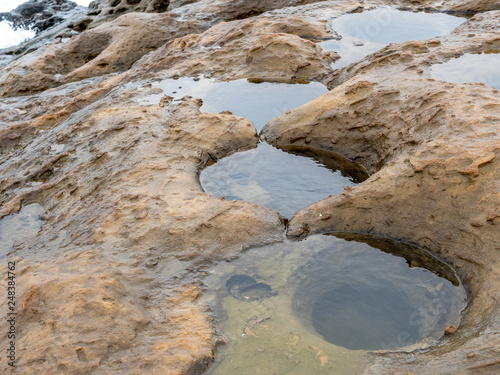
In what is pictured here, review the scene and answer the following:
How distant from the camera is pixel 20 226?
4.50 meters

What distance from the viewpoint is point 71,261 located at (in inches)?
131

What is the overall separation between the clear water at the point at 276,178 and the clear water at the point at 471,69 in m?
1.60

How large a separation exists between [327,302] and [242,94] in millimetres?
3756

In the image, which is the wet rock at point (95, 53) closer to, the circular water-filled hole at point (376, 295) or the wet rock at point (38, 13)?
the wet rock at point (38, 13)

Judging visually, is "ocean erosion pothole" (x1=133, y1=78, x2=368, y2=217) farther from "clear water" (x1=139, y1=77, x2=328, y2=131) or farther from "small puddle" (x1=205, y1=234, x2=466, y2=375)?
"small puddle" (x1=205, y1=234, x2=466, y2=375)

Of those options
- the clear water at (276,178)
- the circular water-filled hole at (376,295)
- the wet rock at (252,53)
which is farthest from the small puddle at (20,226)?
the wet rock at (252,53)

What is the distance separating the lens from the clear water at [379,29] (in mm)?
7041

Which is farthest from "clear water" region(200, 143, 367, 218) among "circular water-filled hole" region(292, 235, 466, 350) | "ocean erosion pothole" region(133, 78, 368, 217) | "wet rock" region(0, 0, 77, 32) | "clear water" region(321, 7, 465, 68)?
"wet rock" region(0, 0, 77, 32)

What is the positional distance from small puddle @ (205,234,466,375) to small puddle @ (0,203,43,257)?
2026 millimetres

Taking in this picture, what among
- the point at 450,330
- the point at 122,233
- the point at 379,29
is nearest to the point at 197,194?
Answer: the point at 122,233

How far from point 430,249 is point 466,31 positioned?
A: 4285 mm

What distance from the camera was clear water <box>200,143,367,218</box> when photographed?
4.32 metres

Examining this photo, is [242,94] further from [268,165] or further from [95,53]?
[95,53]

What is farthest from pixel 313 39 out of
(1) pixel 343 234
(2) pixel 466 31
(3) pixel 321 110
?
(1) pixel 343 234
